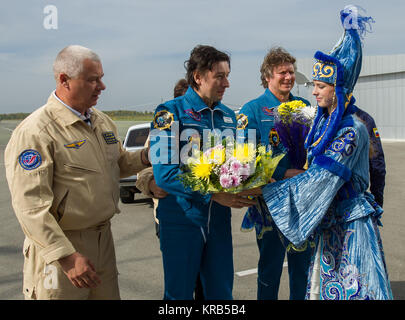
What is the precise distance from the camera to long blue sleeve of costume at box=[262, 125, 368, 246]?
2.44 metres

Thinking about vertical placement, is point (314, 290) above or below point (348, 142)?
below

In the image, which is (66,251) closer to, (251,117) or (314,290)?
(314,290)

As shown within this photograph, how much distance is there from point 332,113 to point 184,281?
4.91 feet

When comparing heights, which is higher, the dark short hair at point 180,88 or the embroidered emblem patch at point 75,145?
the dark short hair at point 180,88

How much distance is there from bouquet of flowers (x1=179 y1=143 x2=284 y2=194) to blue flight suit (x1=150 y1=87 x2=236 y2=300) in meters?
0.17

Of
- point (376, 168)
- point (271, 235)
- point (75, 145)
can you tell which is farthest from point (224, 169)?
point (376, 168)

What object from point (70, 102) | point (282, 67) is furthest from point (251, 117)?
point (70, 102)

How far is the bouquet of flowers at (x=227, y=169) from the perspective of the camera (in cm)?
233

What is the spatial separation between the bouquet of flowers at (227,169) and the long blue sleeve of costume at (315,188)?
218 mm

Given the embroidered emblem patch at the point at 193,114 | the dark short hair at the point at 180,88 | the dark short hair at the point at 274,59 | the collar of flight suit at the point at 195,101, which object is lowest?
the embroidered emblem patch at the point at 193,114

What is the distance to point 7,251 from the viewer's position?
18.9ft

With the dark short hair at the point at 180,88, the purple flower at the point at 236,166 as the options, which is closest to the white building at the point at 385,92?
the dark short hair at the point at 180,88

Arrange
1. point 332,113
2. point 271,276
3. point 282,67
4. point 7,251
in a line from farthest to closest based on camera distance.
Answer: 1. point 7,251
2. point 282,67
3. point 271,276
4. point 332,113

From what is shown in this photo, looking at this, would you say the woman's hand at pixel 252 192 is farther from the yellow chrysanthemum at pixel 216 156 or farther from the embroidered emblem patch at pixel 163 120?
the embroidered emblem patch at pixel 163 120
